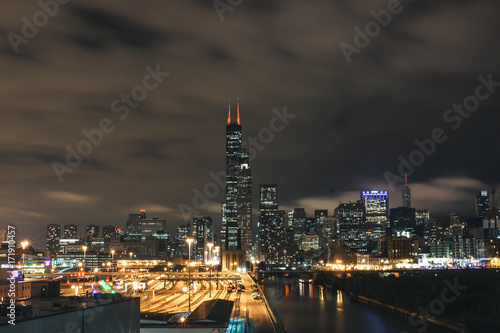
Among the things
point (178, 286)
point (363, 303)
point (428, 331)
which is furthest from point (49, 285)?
point (363, 303)

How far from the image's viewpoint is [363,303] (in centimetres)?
9719

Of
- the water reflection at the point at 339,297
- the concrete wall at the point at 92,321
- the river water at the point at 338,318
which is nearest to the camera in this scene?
the concrete wall at the point at 92,321

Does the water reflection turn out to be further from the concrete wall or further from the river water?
the concrete wall

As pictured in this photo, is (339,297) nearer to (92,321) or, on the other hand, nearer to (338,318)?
(338,318)

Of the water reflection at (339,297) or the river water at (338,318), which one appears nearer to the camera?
the river water at (338,318)

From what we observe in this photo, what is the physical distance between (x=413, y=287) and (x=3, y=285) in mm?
77829

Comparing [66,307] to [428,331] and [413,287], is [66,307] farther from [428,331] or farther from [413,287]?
[413,287]

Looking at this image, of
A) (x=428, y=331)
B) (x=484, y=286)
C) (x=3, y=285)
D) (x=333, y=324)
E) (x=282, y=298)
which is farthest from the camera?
(x=282, y=298)

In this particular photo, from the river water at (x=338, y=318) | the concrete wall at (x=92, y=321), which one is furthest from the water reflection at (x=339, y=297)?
the concrete wall at (x=92, y=321)

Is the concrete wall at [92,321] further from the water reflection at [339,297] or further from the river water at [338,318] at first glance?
the water reflection at [339,297]

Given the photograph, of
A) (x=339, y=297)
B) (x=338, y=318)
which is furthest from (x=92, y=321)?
(x=339, y=297)

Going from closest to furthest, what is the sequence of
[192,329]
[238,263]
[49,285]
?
[49,285], [192,329], [238,263]

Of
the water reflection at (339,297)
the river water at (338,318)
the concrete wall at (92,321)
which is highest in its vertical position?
the concrete wall at (92,321)

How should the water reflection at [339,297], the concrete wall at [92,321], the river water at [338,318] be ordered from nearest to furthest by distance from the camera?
the concrete wall at [92,321] < the river water at [338,318] < the water reflection at [339,297]
